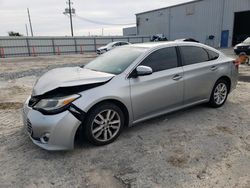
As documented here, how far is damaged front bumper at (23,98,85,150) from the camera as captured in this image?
9.20ft

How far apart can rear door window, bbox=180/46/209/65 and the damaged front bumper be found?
231cm

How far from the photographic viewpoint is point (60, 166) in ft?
9.23

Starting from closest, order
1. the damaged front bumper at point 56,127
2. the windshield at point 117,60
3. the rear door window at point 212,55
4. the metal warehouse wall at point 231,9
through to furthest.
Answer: the damaged front bumper at point 56,127
the windshield at point 117,60
the rear door window at point 212,55
the metal warehouse wall at point 231,9

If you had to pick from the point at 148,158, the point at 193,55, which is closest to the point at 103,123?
the point at 148,158

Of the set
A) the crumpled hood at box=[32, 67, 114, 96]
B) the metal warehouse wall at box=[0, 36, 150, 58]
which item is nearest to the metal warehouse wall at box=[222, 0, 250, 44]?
the metal warehouse wall at box=[0, 36, 150, 58]

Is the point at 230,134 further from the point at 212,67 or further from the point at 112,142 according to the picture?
the point at 112,142

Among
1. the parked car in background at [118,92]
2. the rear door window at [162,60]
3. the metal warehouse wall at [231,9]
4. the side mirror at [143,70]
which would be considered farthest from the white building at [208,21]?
the side mirror at [143,70]

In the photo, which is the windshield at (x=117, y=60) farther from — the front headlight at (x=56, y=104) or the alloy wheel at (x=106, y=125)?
the front headlight at (x=56, y=104)

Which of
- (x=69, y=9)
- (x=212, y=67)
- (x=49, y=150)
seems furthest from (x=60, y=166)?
(x=69, y=9)

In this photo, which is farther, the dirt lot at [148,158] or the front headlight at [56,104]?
the front headlight at [56,104]

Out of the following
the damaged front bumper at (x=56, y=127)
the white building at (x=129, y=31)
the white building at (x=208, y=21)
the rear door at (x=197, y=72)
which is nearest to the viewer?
the damaged front bumper at (x=56, y=127)

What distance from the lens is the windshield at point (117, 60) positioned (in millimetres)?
3558

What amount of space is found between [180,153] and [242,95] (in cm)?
369

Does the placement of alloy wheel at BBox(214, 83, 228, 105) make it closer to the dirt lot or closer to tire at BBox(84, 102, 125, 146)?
the dirt lot
